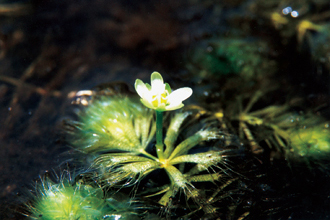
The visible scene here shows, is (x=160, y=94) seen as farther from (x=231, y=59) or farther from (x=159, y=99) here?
(x=231, y=59)

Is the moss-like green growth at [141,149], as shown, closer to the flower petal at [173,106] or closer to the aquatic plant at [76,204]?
the aquatic plant at [76,204]

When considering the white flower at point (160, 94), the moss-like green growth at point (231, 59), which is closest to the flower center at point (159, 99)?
the white flower at point (160, 94)

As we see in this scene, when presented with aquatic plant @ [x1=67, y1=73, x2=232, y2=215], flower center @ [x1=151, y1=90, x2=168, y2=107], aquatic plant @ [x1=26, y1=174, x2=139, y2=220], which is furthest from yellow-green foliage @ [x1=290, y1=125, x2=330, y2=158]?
aquatic plant @ [x1=26, y1=174, x2=139, y2=220]

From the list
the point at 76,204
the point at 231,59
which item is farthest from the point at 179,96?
the point at 231,59

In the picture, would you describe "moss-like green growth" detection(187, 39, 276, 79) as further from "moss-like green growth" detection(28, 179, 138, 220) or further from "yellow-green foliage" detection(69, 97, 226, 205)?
"moss-like green growth" detection(28, 179, 138, 220)

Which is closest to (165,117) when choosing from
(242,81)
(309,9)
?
(242,81)
